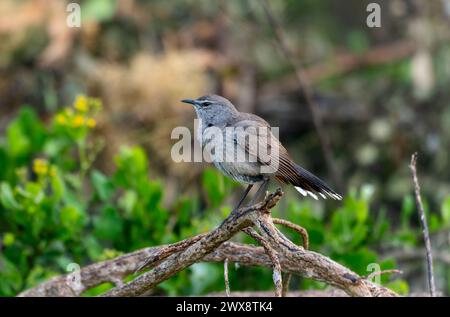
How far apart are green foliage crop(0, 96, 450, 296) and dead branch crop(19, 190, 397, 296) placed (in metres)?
0.45

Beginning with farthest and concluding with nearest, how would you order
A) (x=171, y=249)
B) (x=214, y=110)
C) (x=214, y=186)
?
(x=214, y=186)
(x=214, y=110)
(x=171, y=249)

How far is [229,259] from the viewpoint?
3988 millimetres

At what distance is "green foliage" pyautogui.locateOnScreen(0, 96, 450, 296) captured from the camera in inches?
193

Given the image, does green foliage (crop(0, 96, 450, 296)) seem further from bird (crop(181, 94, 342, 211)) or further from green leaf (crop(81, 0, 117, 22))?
green leaf (crop(81, 0, 117, 22))

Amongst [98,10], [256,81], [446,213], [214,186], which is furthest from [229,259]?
[98,10]

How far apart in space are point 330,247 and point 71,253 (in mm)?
1628

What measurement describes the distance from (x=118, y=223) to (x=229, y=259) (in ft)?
4.34

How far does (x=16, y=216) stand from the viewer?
4.96 metres

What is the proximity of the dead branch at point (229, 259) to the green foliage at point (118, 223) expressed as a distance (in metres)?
0.45

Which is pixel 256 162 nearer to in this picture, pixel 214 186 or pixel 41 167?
pixel 214 186

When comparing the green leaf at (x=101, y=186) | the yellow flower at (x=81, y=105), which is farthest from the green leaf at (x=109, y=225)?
the yellow flower at (x=81, y=105)

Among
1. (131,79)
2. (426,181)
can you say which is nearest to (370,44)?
(426,181)
